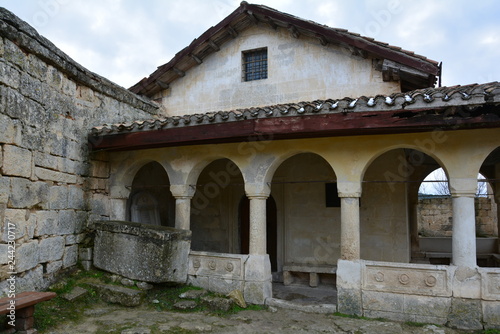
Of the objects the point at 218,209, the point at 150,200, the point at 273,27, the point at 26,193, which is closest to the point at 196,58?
the point at 273,27

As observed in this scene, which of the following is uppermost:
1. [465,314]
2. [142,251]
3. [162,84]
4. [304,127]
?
[162,84]

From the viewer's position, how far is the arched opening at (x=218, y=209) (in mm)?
9273

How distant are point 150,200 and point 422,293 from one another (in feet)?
19.9

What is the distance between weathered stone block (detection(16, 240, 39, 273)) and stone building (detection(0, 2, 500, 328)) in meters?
0.03

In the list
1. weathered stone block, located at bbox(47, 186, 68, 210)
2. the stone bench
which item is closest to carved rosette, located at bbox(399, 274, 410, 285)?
the stone bench

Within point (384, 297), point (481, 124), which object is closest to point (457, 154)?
point (481, 124)

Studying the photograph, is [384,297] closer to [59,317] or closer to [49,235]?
[59,317]

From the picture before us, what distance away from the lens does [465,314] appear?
16.6 ft

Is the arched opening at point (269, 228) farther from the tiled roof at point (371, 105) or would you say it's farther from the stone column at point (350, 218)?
the tiled roof at point (371, 105)

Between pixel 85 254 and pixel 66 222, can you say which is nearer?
pixel 66 222

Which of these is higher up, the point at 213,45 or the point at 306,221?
the point at 213,45

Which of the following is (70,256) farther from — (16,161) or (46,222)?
(16,161)

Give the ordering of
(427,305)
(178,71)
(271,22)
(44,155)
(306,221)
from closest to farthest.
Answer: (427,305)
(44,155)
(306,221)
(271,22)
(178,71)

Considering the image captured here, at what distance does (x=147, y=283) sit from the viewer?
6.14 m
